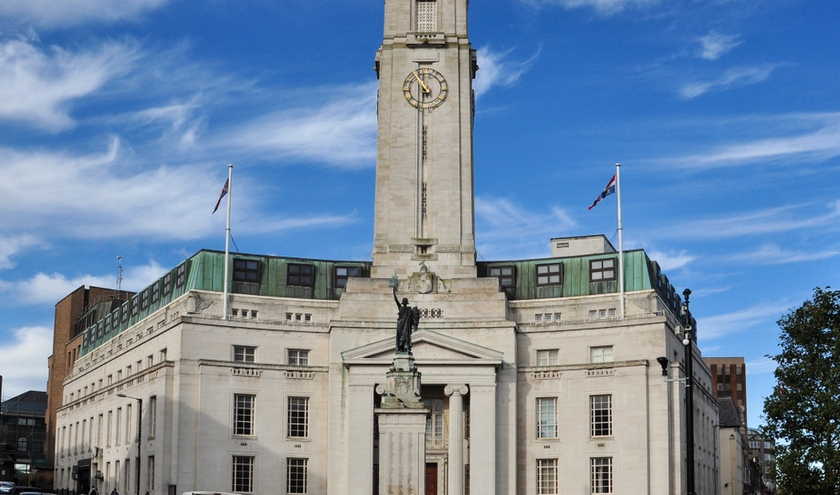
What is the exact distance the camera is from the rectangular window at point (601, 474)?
76875mm

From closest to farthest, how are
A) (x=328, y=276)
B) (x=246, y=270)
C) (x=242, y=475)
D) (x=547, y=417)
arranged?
(x=242, y=475) < (x=547, y=417) < (x=246, y=270) < (x=328, y=276)

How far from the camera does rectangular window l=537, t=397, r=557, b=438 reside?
79438 mm

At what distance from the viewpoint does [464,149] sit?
289 ft

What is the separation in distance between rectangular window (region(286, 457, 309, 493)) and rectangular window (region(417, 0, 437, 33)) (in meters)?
36.4

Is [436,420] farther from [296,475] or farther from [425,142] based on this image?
[425,142]

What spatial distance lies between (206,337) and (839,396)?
4438cm

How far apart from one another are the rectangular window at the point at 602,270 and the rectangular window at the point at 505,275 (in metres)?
6.29

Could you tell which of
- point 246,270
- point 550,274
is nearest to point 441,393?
point 550,274

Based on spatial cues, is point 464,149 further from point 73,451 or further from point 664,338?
point 73,451

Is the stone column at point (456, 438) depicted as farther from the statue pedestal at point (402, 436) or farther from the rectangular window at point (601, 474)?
the statue pedestal at point (402, 436)

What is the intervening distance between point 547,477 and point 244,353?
24.2 metres

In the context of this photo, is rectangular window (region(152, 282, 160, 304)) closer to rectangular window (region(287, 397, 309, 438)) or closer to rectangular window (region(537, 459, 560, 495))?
rectangular window (region(287, 397, 309, 438))

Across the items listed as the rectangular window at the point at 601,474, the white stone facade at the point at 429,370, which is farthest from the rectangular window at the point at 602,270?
the rectangular window at the point at 601,474

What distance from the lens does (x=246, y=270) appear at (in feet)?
284
